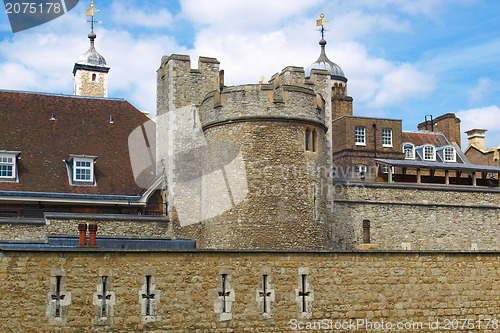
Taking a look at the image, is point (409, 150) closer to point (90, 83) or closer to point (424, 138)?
point (424, 138)

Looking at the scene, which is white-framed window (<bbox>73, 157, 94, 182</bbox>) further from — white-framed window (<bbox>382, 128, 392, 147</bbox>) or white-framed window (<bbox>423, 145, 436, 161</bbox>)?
white-framed window (<bbox>423, 145, 436, 161</bbox>)

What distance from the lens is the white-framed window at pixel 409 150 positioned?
45.1m

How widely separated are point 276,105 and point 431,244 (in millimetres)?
9638

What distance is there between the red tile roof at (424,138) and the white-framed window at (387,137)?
8.12ft

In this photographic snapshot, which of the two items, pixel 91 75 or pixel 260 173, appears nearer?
pixel 260 173

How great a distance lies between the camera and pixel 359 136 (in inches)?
1703

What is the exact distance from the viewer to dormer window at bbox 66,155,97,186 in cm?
2703

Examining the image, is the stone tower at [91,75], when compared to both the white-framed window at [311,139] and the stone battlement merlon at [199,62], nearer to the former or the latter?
the stone battlement merlon at [199,62]

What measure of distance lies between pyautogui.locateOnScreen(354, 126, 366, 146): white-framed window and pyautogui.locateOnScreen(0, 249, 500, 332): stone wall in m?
21.2

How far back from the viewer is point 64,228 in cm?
2473

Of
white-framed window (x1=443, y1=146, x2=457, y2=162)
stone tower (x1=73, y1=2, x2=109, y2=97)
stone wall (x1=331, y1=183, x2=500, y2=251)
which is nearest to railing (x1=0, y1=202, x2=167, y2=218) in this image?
stone wall (x1=331, y1=183, x2=500, y2=251)

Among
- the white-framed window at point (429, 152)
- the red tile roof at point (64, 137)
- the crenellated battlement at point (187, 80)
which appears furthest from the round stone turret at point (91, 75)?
the white-framed window at point (429, 152)

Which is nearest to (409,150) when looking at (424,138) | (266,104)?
(424,138)

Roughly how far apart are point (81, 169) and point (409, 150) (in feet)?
80.8
